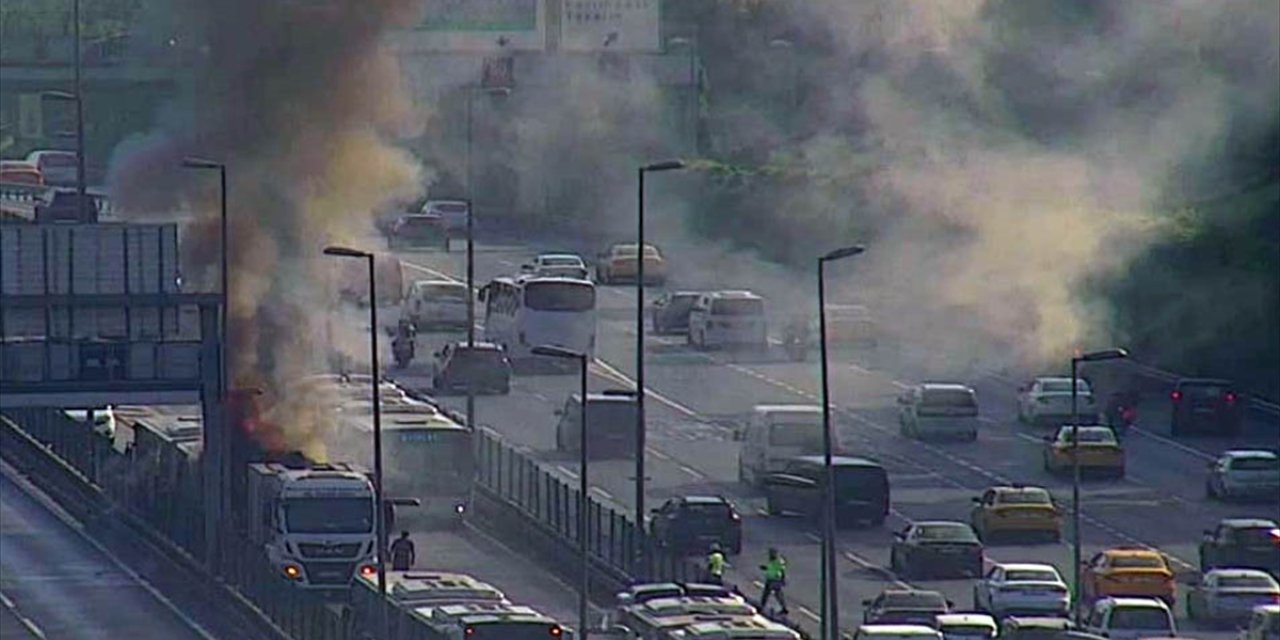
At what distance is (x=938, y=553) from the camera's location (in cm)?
6781

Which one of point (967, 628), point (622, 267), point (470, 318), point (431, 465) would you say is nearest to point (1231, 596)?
point (967, 628)

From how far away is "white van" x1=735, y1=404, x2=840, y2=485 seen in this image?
75.6 metres

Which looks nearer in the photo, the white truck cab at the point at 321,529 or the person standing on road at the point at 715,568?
the person standing on road at the point at 715,568

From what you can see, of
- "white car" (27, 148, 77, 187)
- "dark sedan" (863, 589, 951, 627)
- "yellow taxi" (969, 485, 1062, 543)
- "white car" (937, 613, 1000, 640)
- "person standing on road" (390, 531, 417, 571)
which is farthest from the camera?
"white car" (27, 148, 77, 187)

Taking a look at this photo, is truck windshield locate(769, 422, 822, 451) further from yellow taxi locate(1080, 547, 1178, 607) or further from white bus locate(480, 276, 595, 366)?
white bus locate(480, 276, 595, 366)

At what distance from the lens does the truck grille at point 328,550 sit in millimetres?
65000

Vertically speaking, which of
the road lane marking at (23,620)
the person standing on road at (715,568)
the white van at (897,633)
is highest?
the person standing on road at (715,568)

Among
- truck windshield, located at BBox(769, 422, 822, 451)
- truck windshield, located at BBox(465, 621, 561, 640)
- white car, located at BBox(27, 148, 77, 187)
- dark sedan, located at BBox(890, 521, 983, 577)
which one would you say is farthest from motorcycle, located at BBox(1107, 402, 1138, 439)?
white car, located at BBox(27, 148, 77, 187)

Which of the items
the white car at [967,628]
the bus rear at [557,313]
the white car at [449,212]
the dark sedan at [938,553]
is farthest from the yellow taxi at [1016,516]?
the white car at [449,212]

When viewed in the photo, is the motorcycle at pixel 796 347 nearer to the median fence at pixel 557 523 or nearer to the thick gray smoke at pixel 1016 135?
the thick gray smoke at pixel 1016 135

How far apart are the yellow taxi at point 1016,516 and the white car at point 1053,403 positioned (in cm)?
972

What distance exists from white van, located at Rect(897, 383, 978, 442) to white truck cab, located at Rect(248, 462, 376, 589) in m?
19.6

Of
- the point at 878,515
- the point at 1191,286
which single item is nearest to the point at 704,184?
the point at 1191,286

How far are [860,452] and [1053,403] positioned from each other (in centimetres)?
482
